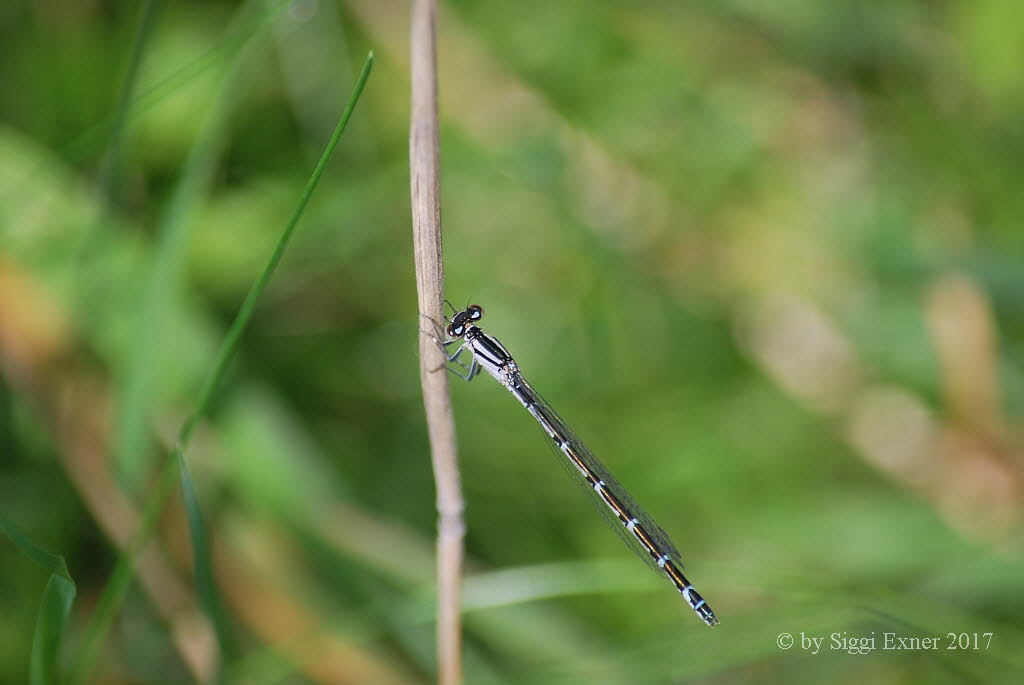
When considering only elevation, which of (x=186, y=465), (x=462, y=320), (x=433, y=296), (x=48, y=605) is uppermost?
(x=462, y=320)

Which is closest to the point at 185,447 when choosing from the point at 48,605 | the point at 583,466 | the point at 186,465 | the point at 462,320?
the point at 186,465

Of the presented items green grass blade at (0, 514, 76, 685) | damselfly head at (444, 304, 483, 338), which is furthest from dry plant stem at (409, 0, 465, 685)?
damselfly head at (444, 304, 483, 338)

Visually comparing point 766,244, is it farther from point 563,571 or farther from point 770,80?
point 563,571

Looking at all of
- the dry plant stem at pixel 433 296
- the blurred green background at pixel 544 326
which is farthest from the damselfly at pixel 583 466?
the dry plant stem at pixel 433 296

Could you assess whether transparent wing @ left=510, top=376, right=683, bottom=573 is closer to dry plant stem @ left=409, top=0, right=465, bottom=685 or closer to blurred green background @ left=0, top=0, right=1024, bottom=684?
blurred green background @ left=0, top=0, right=1024, bottom=684

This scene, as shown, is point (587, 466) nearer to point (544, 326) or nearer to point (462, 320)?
point (462, 320)

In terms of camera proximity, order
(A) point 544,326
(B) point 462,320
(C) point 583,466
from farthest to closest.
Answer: (A) point 544,326 → (C) point 583,466 → (B) point 462,320

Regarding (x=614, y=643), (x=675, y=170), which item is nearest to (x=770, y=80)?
(x=675, y=170)

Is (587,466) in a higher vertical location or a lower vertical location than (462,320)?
lower
